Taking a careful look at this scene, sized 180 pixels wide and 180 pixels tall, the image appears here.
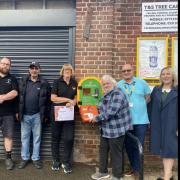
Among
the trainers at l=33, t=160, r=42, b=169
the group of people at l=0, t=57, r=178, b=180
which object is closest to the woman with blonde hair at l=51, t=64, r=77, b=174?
the group of people at l=0, t=57, r=178, b=180

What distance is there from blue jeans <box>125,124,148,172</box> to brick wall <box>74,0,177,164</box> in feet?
1.83

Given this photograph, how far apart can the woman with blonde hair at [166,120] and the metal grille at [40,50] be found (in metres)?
1.94

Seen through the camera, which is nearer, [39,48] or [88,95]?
[88,95]

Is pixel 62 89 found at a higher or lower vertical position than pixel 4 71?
lower

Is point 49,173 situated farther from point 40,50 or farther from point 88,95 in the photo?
point 40,50

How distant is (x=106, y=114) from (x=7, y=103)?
1.84m

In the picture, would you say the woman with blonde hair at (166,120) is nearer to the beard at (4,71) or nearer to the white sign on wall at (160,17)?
the white sign on wall at (160,17)

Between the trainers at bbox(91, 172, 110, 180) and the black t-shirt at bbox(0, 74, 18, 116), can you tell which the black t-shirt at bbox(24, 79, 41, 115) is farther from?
the trainers at bbox(91, 172, 110, 180)

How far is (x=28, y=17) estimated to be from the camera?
7.43m

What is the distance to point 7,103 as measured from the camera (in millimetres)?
6879

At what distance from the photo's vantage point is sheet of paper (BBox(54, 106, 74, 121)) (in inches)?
262

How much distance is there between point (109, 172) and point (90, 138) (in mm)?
699

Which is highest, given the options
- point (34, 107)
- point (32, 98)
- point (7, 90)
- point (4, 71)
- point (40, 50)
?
point (40, 50)

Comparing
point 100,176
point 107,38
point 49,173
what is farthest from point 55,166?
point 107,38
